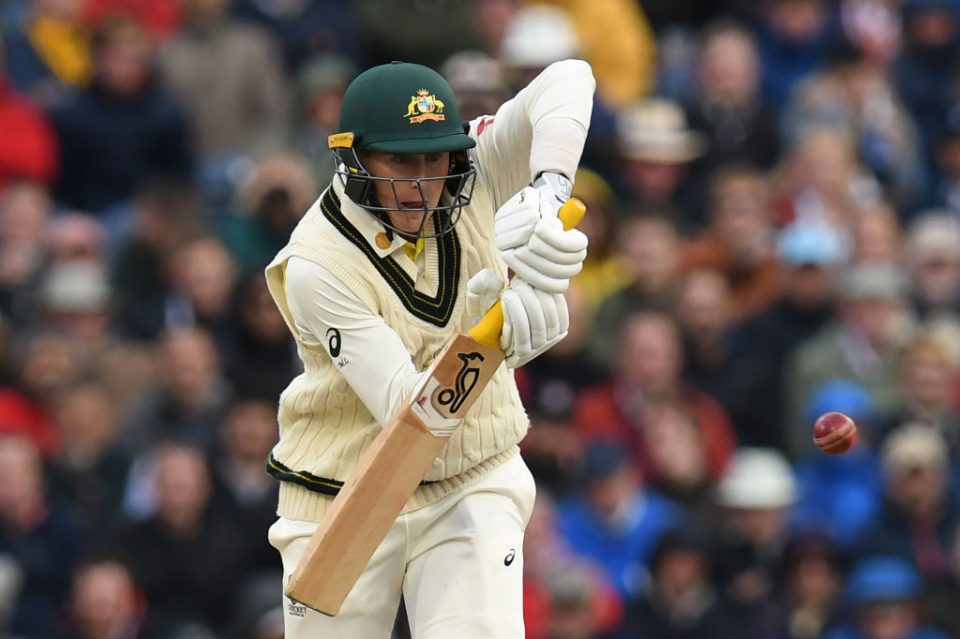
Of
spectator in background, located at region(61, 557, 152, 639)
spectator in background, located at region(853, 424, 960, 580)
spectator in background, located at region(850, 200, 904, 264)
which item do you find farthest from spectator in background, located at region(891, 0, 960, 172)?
spectator in background, located at region(61, 557, 152, 639)

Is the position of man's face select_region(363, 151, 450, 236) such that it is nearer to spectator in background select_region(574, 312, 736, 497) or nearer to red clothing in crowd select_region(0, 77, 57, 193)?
spectator in background select_region(574, 312, 736, 497)

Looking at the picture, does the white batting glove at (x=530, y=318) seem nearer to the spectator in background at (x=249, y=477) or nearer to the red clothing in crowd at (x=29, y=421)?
the spectator in background at (x=249, y=477)

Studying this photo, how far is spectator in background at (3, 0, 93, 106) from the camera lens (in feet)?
42.1

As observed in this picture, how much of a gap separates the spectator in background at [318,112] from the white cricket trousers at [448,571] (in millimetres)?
5724

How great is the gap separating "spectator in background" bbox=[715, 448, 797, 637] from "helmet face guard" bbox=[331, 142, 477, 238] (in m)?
4.38

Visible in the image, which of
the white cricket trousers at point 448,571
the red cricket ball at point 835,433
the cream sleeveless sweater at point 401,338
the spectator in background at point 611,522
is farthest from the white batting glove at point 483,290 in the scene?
the spectator in background at point 611,522

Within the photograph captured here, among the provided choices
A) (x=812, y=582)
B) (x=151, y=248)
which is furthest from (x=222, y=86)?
(x=812, y=582)

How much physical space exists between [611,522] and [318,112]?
3218mm

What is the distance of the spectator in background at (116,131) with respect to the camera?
1247cm

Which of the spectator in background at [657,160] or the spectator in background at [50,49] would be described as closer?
the spectator in background at [50,49]

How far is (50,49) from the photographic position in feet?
42.7

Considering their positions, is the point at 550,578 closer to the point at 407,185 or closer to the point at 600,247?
the point at 600,247

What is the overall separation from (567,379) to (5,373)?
2.90 m

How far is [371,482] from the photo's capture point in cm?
643
